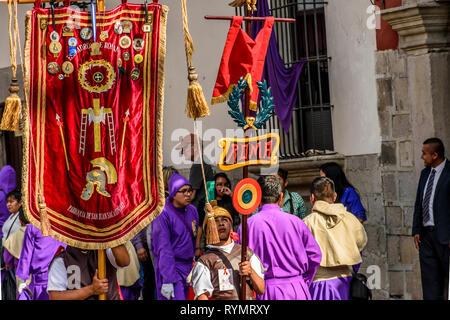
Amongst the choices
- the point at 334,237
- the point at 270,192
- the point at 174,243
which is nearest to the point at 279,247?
the point at 270,192

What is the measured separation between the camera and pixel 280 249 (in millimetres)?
7324

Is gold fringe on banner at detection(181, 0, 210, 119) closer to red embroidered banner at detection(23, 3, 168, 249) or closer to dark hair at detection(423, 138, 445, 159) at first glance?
red embroidered banner at detection(23, 3, 168, 249)

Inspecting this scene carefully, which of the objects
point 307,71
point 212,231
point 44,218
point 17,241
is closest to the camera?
point 44,218

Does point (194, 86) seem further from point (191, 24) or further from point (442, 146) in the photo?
point (191, 24)

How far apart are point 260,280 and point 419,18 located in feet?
13.3

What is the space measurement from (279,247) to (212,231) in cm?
101

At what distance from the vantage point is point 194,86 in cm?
631

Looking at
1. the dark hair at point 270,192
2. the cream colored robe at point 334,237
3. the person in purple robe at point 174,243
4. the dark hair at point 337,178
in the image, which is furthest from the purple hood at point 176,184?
the dark hair at point 270,192

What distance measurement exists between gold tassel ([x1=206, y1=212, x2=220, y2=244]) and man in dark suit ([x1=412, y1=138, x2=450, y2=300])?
3023 mm

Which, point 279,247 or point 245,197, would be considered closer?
point 245,197

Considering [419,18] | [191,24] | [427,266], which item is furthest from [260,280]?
[191,24]

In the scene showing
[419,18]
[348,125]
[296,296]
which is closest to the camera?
[296,296]

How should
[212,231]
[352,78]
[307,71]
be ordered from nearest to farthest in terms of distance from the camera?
[212,231] < [352,78] < [307,71]

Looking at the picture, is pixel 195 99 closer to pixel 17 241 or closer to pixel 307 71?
pixel 17 241
